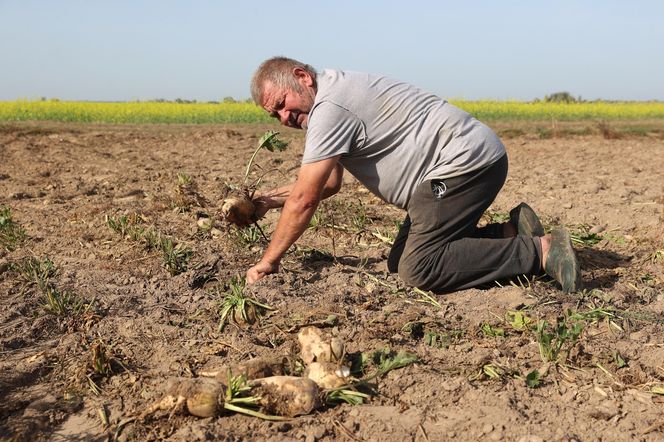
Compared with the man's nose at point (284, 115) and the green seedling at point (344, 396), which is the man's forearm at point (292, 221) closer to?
the man's nose at point (284, 115)

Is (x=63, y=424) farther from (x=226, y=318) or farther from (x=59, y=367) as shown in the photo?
(x=226, y=318)

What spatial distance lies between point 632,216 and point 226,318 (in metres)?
3.58

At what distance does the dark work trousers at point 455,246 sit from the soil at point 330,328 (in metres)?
0.10

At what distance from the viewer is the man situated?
11.9 feet

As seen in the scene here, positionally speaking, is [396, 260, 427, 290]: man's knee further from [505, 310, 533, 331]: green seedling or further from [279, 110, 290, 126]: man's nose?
[279, 110, 290, 126]: man's nose

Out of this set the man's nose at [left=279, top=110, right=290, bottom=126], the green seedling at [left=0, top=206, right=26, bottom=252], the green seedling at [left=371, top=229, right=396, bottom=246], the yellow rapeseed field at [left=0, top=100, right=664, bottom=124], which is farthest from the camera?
the yellow rapeseed field at [left=0, top=100, right=664, bottom=124]

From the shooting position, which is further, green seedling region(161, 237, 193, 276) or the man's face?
green seedling region(161, 237, 193, 276)

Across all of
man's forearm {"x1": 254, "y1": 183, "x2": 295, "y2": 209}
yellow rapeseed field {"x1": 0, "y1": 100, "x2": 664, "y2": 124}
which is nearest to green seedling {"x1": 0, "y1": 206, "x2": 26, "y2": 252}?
man's forearm {"x1": 254, "y1": 183, "x2": 295, "y2": 209}

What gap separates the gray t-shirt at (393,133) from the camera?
11.8 ft

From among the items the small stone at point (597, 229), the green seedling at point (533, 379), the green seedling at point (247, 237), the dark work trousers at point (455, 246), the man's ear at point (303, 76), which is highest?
the man's ear at point (303, 76)

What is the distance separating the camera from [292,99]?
3707mm

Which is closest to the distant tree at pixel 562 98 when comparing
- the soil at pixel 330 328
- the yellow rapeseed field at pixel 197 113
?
the yellow rapeseed field at pixel 197 113

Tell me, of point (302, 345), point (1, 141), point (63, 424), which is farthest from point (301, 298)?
point (1, 141)

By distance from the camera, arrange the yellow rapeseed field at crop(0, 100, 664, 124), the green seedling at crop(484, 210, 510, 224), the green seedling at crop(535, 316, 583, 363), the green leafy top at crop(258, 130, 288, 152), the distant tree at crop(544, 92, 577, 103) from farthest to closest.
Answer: the distant tree at crop(544, 92, 577, 103)
the yellow rapeseed field at crop(0, 100, 664, 124)
the green seedling at crop(484, 210, 510, 224)
the green leafy top at crop(258, 130, 288, 152)
the green seedling at crop(535, 316, 583, 363)
